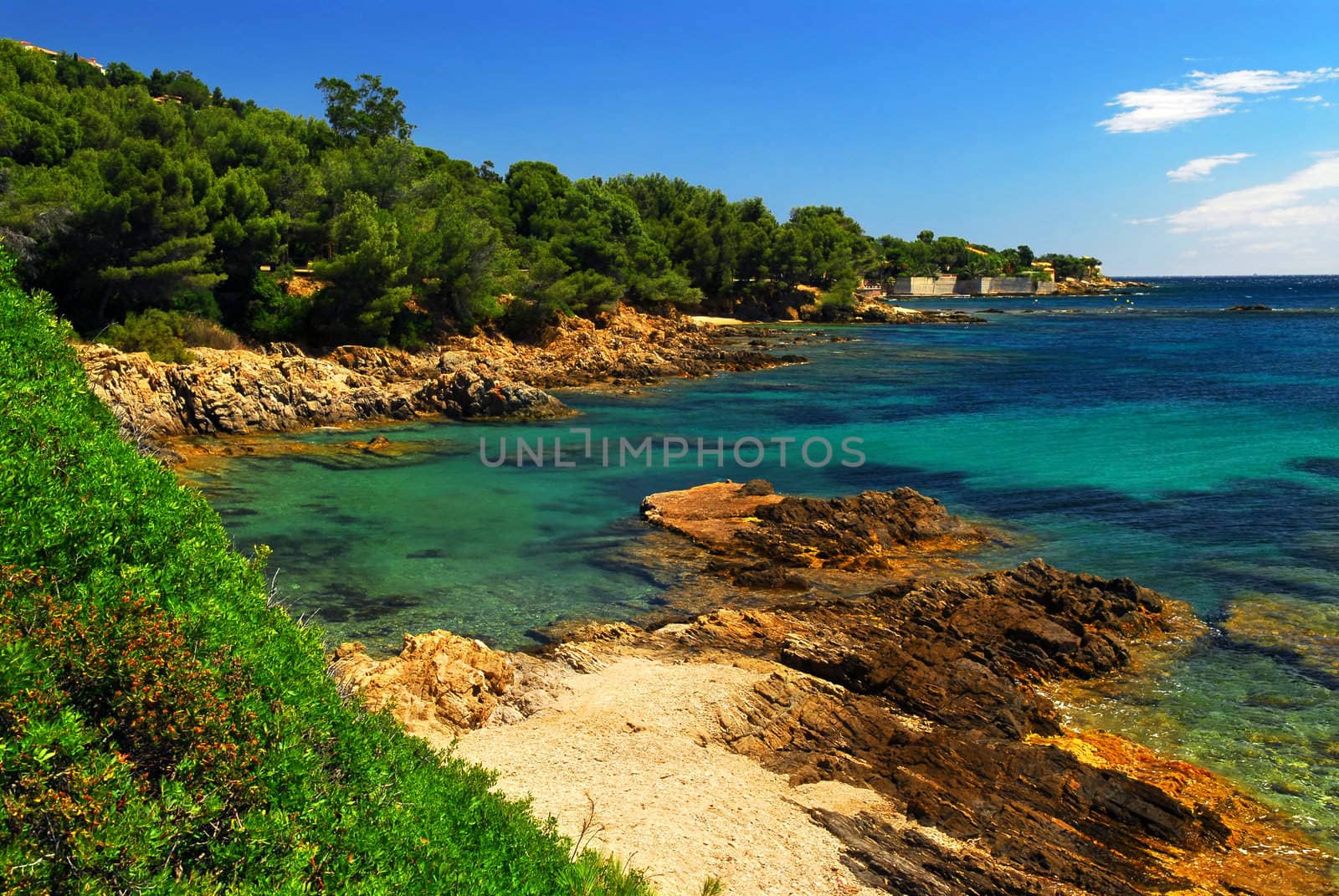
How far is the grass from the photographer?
13.8 ft

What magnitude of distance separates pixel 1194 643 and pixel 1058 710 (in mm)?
3873

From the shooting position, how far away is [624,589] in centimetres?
1827

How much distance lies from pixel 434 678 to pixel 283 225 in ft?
128

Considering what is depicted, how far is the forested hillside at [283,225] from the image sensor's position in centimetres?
3731

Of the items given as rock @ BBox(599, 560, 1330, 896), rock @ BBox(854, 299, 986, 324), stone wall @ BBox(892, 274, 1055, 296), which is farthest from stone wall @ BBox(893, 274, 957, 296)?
rock @ BBox(599, 560, 1330, 896)

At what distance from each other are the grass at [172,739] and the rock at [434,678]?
4317 millimetres

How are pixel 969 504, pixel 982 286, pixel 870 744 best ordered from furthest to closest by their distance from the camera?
1. pixel 982 286
2. pixel 969 504
3. pixel 870 744

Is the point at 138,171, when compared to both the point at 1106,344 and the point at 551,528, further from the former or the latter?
the point at 1106,344

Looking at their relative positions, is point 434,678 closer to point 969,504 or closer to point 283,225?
point 969,504

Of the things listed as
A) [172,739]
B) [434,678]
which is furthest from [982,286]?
[172,739]

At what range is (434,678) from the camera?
1205cm

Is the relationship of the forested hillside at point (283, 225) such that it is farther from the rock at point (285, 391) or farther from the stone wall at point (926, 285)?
the stone wall at point (926, 285)

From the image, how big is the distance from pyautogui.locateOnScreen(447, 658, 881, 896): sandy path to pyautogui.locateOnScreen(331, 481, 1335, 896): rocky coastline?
0.10 feet

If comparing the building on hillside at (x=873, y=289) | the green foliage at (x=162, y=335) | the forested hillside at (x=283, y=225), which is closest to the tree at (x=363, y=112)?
the forested hillside at (x=283, y=225)
